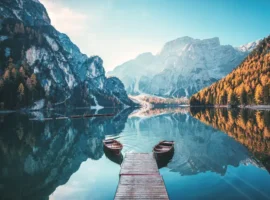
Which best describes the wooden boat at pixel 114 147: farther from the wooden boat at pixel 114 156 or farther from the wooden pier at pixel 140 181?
the wooden pier at pixel 140 181

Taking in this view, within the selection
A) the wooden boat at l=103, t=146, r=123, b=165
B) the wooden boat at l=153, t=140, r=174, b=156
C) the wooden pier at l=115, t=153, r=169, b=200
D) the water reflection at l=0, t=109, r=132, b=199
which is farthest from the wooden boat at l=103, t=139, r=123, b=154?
the wooden pier at l=115, t=153, r=169, b=200

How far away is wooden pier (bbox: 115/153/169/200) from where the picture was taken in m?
20.7

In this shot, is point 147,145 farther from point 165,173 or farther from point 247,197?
point 247,197

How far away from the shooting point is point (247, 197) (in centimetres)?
2292

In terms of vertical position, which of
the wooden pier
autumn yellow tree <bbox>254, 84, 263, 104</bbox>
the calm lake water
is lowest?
the calm lake water

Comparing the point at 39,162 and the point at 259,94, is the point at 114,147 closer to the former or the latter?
the point at 39,162

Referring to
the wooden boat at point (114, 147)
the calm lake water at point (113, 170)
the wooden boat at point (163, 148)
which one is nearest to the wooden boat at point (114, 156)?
the wooden boat at point (114, 147)

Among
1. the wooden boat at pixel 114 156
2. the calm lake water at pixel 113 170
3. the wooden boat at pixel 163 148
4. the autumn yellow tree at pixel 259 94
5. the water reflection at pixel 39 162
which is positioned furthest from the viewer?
the autumn yellow tree at pixel 259 94

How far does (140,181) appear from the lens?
80.4 ft

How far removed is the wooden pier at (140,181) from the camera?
20.7 m

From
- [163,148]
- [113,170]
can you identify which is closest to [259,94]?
[163,148]

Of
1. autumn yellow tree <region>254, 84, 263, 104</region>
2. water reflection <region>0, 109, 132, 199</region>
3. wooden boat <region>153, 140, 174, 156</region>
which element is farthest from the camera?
autumn yellow tree <region>254, 84, 263, 104</region>

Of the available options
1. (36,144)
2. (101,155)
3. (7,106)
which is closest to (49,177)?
(101,155)

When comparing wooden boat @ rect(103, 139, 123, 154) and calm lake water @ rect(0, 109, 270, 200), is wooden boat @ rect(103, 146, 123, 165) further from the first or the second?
calm lake water @ rect(0, 109, 270, 200)
